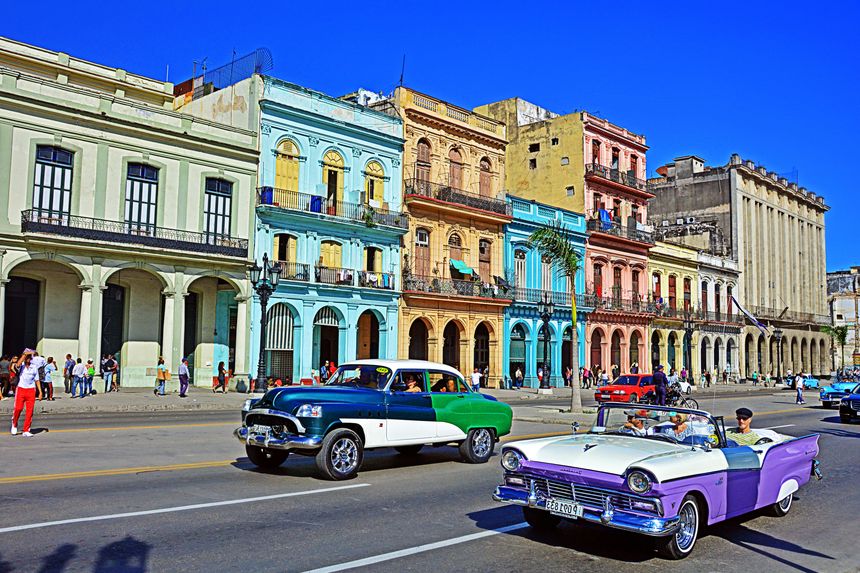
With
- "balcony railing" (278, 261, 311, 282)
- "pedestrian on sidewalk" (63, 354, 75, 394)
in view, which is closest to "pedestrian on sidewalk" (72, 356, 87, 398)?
"pedestrian on sidewalk" (63, 354, 75, 394)

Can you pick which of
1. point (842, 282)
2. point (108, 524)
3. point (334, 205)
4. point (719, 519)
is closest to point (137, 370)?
point (334, 205)

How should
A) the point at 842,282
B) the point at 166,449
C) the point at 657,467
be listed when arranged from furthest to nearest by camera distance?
the point at 842,282, the point at 166,449, the point at 657,467

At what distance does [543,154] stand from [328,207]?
21.2m

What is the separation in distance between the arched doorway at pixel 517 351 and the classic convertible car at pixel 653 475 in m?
36.3

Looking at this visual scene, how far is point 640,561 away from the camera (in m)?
A: 6.82

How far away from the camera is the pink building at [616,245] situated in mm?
50531

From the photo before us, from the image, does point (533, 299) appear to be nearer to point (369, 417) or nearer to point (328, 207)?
point (328, 207)

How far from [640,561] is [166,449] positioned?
9079mm

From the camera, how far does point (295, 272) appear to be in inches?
1359

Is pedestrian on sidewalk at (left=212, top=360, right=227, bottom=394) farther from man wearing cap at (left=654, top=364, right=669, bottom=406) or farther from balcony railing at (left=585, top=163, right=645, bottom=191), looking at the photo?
balcony railing at (left=585, top=163, right=645, bottom=191)

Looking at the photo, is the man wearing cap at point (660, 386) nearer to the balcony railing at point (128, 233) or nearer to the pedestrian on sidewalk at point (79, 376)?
the balcony railing at point (128, 233)

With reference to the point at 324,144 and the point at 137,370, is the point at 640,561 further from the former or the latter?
the point at 324,144

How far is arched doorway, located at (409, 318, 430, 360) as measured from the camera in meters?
42.0

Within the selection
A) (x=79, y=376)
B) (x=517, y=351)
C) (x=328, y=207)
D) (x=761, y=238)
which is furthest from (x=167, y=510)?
(x=761, y=238)
